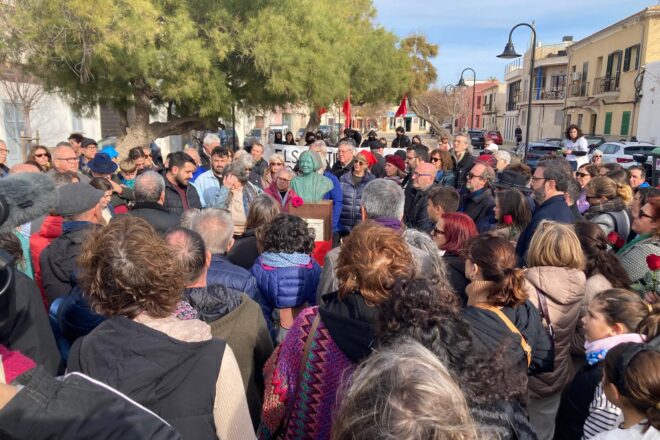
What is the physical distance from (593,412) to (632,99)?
107ft

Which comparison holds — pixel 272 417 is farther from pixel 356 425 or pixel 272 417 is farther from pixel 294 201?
pixel 294 201

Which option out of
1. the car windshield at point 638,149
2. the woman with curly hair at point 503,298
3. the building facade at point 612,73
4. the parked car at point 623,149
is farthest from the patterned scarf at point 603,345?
the building facade at point 612,73

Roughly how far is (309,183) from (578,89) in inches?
1504

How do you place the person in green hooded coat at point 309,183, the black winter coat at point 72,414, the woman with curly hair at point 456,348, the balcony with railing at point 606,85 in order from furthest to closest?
1. the balcony with railing at point 606,85
2. the person in green hooded coat at point 309,183
3. the woman with curly hair at point 456,348
4. the black winter coat at point 72,414

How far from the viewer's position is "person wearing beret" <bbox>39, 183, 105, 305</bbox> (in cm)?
290

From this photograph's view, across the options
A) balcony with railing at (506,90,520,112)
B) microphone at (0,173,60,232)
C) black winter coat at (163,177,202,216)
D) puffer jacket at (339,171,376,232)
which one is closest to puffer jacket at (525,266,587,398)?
microphone at (0,173,60,232)

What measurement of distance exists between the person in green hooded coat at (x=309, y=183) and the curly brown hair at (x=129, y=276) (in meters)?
3.67

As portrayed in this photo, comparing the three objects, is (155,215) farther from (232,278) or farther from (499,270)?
(499,270)

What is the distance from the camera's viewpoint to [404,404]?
1014 mm

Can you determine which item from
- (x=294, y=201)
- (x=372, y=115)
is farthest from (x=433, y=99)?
(x=294, y=201)

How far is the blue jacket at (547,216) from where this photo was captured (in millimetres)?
4066

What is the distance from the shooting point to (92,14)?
7.86 metres

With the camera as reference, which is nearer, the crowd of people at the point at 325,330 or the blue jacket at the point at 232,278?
the crowd of people at the point at 325,330

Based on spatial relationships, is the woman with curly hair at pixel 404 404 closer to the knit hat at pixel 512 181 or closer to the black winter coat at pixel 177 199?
the black winter coat at pixel 177 199
